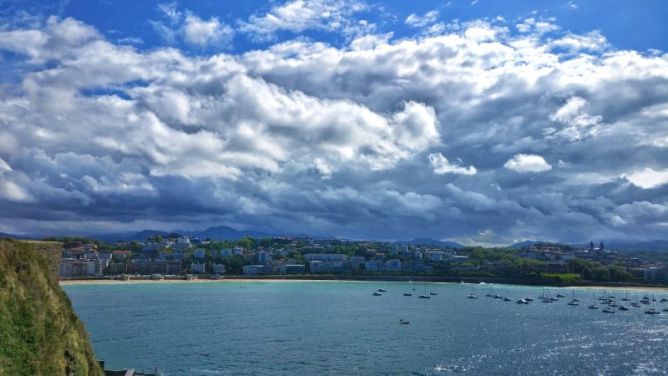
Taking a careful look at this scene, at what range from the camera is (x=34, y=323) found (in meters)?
19.7

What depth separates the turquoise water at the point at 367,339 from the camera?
1807 inches

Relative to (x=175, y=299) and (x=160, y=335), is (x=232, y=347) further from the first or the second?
(x=175, y=299)

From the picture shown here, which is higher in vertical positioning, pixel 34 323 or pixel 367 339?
pixel 34 323

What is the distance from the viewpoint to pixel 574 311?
10112 centimetres

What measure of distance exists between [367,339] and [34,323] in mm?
44638

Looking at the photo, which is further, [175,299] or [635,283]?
[635,283]

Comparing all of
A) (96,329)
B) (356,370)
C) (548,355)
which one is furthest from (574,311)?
(96,329)

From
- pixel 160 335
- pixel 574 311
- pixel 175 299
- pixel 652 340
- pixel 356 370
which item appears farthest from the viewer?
pixel 175 299

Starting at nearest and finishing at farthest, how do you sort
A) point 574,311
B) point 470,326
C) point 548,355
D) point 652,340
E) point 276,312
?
1. point 548,355
2. point 652,340
3. point 470,326
4. point 276,312
5. point 574,311

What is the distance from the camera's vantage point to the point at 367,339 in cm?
6031

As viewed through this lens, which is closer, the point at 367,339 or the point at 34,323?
the point at 34,323

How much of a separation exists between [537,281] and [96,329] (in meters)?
157

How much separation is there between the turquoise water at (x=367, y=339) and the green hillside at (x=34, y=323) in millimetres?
21699

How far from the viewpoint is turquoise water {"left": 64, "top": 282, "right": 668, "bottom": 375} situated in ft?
151
